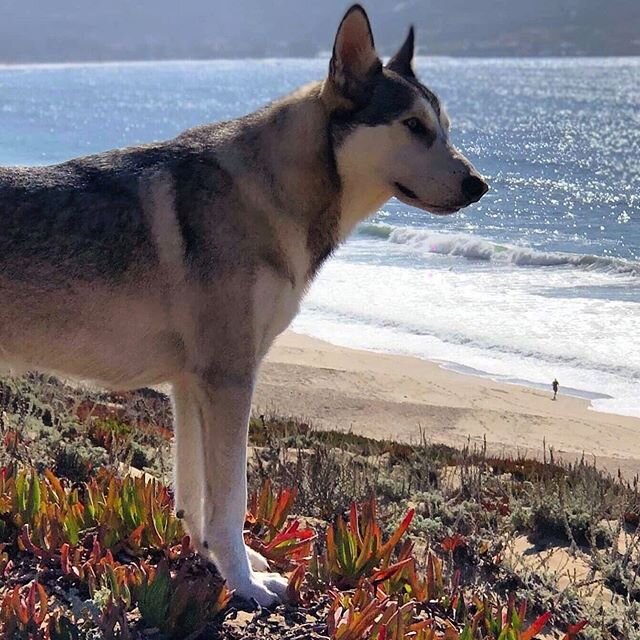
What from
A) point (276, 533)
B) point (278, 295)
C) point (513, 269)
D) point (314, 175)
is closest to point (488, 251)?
point (513, 269)

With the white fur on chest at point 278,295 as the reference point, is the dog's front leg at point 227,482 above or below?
below

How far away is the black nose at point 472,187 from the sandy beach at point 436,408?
18.8ft

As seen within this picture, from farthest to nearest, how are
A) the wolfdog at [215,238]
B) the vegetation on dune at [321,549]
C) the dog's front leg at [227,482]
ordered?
the dog's front leg at [227,482] → the wolfdog at [215,238] → the vegetation on dune at [321,549]

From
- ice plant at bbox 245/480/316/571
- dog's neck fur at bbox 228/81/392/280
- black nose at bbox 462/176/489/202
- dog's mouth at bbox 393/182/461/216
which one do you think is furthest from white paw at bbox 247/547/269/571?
black nose at bbox 462/176/489/202

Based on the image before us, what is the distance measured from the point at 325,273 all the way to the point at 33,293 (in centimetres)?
1624

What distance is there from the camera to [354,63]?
430cm

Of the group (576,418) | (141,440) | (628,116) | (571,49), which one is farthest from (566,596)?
(571,49)

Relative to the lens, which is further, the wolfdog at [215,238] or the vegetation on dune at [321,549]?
the wolfdog at [215,238]

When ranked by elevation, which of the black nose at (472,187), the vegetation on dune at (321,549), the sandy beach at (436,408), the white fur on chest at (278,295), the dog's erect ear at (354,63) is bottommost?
the sandy beach at (436,408)

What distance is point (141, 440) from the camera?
7754 millimetres

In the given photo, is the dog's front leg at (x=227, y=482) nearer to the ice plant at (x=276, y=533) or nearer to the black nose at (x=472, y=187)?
the ice plant at (x=276, y=533)

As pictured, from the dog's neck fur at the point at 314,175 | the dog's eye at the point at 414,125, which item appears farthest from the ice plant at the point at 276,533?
the dog's eye at the point at 414,125

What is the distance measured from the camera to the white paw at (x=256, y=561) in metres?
4.62

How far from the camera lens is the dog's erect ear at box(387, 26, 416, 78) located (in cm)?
468
